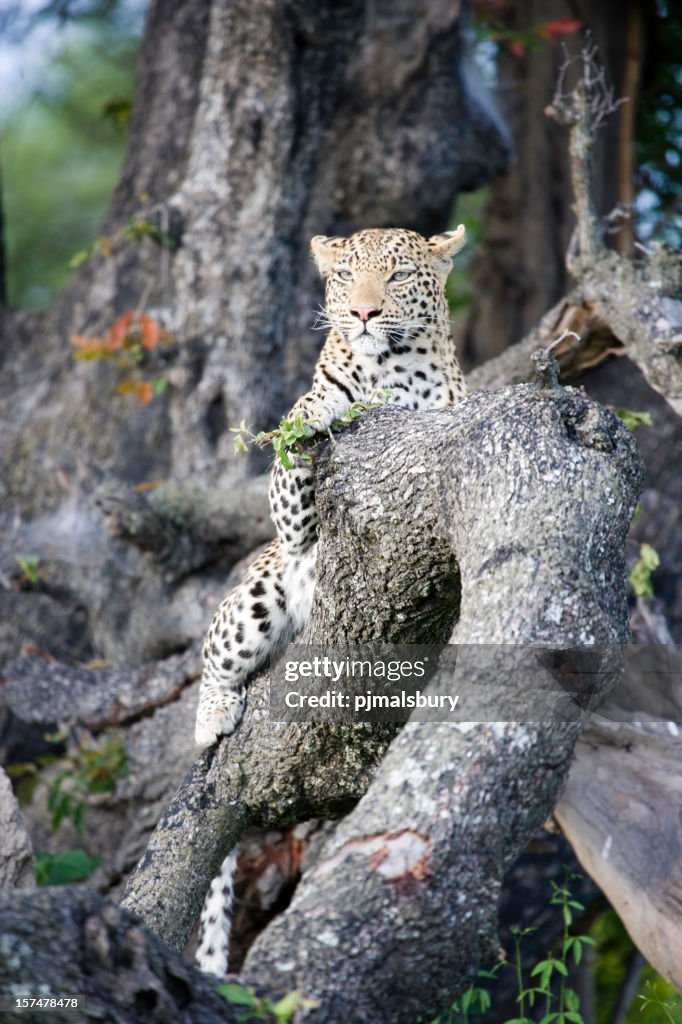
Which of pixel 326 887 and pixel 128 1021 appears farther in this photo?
pixel 326 887

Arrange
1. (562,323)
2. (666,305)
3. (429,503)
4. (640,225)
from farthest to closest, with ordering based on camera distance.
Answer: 1. (640,225)
2. (562,323)
3. (666,305)
4. (429,503)

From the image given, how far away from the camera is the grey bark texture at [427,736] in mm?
2535

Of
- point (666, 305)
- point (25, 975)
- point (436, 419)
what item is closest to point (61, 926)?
point (25, 975)

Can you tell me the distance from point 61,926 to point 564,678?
1.24 meters

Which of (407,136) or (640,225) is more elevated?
(407,136)

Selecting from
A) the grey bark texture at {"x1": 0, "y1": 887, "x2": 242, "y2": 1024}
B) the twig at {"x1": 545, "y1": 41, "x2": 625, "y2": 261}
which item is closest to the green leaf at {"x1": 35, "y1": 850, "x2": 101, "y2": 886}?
the grey bark texture at {"x1": 0, "y1": 887, "x2": 242, "y2": 1024}

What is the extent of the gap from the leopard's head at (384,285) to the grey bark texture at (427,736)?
3.21ft

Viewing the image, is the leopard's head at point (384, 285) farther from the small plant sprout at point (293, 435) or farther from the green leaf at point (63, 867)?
the green leaf at point (63, 867)

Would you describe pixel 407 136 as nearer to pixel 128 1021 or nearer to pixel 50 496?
pixel 50 496

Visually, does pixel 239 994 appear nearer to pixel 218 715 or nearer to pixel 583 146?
pixel 218 715

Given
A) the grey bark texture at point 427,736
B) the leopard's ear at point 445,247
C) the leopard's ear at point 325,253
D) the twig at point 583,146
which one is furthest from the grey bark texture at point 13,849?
the twig at point 583,146

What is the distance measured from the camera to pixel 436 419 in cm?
374

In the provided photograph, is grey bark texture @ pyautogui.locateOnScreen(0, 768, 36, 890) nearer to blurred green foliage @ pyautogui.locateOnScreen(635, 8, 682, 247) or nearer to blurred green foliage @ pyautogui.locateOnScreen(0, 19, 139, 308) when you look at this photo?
blurred green foliage @ pyautogui.locateOnScreen(635, 8, 682, 247)

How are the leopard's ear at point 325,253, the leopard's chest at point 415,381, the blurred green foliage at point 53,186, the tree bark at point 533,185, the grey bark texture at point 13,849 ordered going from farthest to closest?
the blurred green foliage at point 53,186
the tree bark at point 533,185
the leopard's ear at point 325,253
the leopard's chest at point 415,381
the grey bark texture at point 13,849
